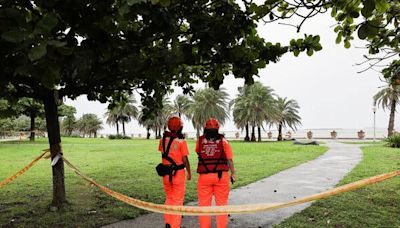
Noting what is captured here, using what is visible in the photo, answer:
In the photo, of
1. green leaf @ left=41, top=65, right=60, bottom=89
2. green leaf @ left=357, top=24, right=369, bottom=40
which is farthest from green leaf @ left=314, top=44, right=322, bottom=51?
green leaf @ left=41, top=65, right=60, bottom=89

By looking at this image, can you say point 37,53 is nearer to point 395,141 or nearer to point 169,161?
point 169,161

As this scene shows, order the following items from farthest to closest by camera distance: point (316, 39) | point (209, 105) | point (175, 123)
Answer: point (209, 105), point (175, 123), point (316, 39)

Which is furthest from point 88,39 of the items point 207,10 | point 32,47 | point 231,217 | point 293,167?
point 293,167

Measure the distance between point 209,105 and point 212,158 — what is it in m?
45.9

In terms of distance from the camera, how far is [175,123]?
5551mm

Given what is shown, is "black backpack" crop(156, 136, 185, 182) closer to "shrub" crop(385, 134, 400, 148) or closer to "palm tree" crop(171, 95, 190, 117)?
"shrub" crop(385, 134, 400, 148)

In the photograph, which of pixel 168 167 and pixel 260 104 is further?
pixel 260 104

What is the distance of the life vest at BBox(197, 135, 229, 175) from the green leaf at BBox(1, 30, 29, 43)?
3.54m

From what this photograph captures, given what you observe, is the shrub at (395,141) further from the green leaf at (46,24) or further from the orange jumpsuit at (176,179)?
the green leaf at (46,24)

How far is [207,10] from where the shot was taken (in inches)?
192

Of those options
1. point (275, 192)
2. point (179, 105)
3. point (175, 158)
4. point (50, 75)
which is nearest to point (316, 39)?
point (175, 158)

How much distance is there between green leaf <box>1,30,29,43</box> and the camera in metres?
2.27

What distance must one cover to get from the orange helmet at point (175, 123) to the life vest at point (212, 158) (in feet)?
1.40

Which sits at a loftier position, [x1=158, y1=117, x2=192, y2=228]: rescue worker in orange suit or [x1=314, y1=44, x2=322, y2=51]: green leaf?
[x1=314, y1=44, x2=322, y2=51]: green leaf
